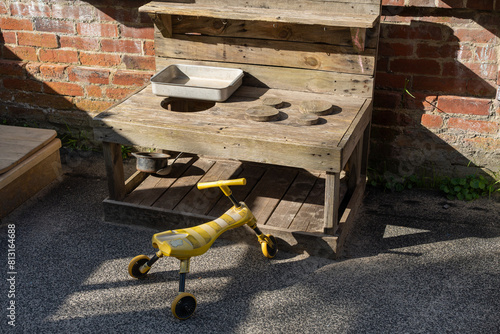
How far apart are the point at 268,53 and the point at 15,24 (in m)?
2.08

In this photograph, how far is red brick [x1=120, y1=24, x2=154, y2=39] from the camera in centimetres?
424

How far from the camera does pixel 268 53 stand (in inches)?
151

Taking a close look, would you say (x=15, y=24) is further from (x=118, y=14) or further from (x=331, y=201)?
(x=331, y=201)

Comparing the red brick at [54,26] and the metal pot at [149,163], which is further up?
the red brick at [54,26]

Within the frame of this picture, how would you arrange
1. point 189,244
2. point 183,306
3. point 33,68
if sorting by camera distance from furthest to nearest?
point 33,68 → point 189,244 → point 183,306

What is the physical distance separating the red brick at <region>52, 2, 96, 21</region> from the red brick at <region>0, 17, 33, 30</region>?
0.24 m

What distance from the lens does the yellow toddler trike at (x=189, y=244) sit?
2838 mm

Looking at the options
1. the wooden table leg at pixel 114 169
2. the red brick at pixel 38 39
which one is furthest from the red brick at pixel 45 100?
the wooden table leg at pixel 114 169

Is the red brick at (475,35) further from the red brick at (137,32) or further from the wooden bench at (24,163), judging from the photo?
the wooden bench at (24,163)

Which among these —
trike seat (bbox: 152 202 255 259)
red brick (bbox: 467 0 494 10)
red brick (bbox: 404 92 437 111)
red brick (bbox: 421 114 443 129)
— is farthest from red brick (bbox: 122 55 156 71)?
red brick (bbox: 467 0 494 10)

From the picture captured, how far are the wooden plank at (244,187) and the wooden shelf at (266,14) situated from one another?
1103 millimetres

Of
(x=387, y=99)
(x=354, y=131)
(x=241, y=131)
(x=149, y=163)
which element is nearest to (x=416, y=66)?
(x=387, y=99)

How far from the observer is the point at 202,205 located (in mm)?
3719

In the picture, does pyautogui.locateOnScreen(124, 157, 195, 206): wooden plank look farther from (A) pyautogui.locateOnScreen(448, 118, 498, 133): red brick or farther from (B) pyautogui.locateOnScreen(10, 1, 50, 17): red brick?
(A) pyautogui.locateOnScreen(448, 118, 498, 133): red brick
